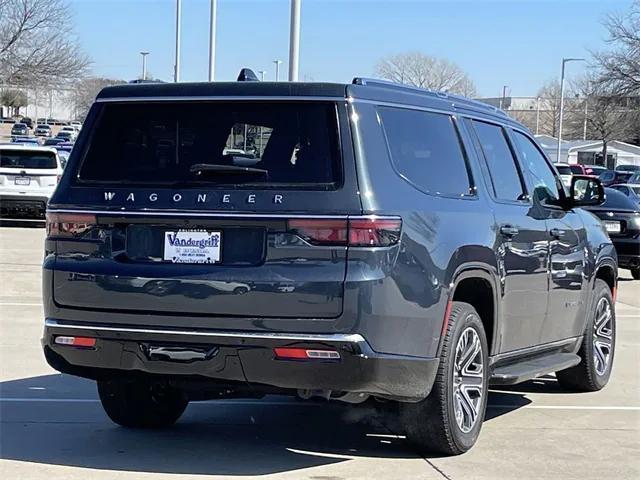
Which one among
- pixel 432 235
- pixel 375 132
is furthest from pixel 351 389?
pixel 375 132

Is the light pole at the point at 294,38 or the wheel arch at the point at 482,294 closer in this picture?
the wheel arch at the point at 482,294

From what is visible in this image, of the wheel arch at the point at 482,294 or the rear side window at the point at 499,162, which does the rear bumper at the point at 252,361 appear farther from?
the rear side window at the point at 499,162

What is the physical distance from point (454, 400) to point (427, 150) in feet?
4.68

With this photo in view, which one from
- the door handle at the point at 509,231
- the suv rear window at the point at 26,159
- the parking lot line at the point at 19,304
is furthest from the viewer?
the suv rear window at the point at 26,159

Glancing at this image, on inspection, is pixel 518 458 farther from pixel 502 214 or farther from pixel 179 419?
pixel 179 419

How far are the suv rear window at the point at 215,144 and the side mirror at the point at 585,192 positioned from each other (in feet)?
9.96

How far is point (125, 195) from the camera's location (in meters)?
5.70

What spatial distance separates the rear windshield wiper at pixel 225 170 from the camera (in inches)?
219

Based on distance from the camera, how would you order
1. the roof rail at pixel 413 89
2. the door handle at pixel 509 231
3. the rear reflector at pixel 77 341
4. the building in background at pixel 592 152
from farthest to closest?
the building in background at pixel 592 152
the door handle at pixel 509 231
the roof rail at pixel 413 89
the rear reflector at pixel 77 341

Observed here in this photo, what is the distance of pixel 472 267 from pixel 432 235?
50cm

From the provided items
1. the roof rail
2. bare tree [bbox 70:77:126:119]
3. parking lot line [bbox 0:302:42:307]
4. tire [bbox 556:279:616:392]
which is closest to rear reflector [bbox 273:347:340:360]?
the roof rail

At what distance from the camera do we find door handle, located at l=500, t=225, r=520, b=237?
662 centimetres

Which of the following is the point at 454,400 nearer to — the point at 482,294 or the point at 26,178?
the point at 482,294

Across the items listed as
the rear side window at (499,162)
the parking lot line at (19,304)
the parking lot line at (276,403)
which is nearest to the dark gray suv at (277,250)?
the rear side window at (499,162)
